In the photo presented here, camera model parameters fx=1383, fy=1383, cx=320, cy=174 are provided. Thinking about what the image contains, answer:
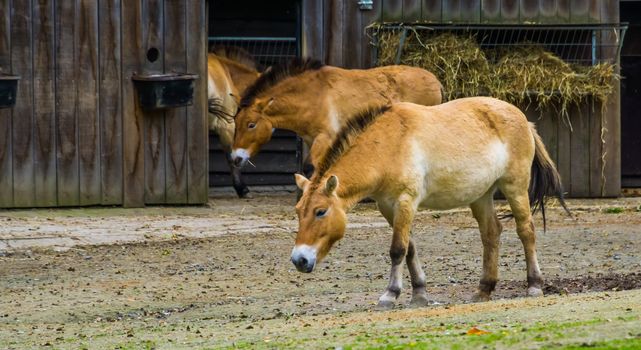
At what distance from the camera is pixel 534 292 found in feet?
32.2

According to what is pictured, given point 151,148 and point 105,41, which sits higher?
point 105,41

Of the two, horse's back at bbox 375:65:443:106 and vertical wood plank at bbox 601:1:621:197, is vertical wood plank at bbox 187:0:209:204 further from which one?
vertical wood plank at bbox 601:1:621:197

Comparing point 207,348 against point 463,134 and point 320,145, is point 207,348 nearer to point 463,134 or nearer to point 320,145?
point 463,134

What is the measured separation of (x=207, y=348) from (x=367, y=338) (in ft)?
2.84

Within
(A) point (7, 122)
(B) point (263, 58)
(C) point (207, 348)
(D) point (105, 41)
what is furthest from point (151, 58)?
(C) point (207, 348)

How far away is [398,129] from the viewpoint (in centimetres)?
943

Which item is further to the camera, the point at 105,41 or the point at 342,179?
the point at 105,41

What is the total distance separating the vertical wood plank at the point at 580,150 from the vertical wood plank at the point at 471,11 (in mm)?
1649

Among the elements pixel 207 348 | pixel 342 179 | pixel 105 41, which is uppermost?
pixel 105 41

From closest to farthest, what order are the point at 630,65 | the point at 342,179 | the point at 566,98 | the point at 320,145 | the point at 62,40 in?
the point at 342,179 → the point at 320,145 → the point at 62,40 → the point at 566,98 → the point at 630,65

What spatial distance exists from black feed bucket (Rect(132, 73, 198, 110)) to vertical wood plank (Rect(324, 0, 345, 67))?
1.74 metres

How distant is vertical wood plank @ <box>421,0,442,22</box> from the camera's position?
15.9 metres

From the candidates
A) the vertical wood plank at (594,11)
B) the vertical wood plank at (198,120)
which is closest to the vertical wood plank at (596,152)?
the vertical wood plank at (594,11)

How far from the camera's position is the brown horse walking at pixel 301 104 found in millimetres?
13414
